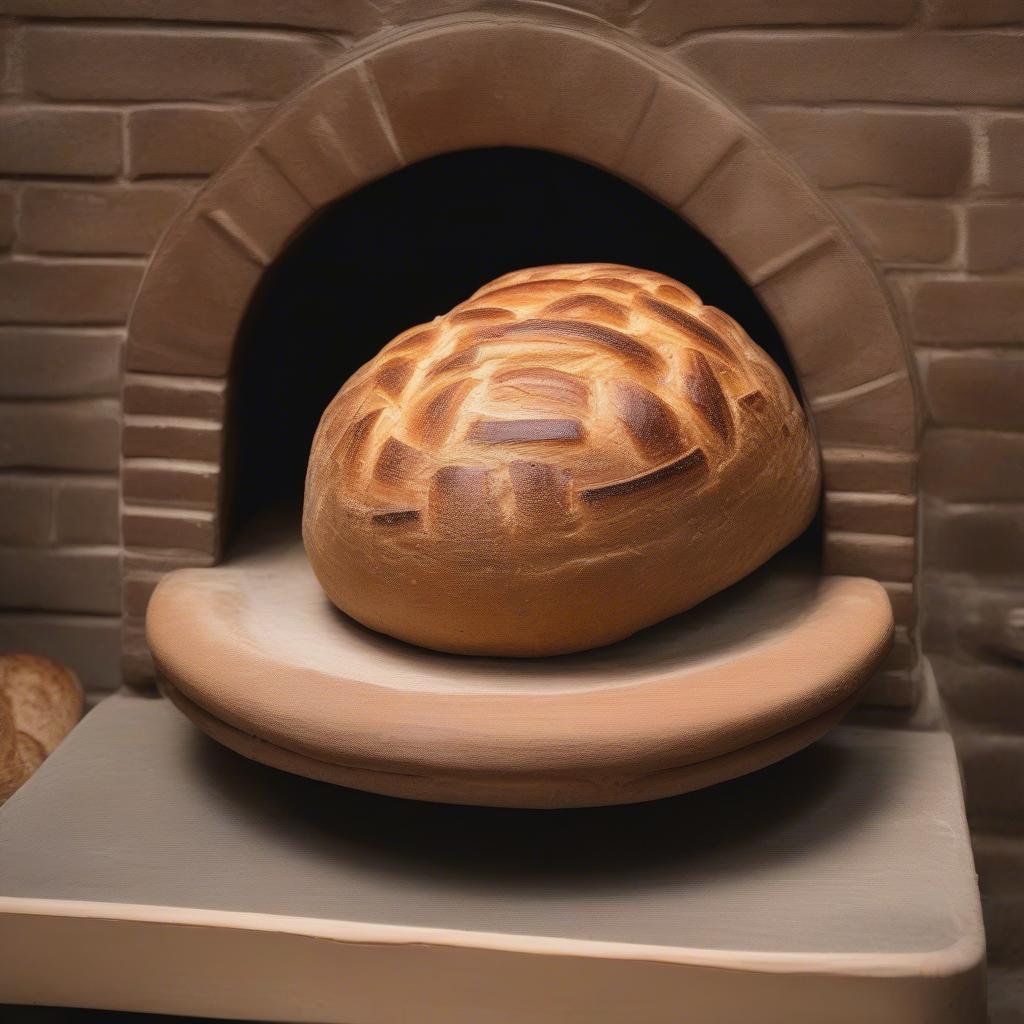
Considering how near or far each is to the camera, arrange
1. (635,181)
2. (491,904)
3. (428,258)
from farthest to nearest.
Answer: (428,258)
(635,181)
(491,904)

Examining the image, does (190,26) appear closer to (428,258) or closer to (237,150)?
(237,150)

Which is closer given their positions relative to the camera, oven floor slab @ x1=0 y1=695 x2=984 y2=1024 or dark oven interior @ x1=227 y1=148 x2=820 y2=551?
oven floor slab @ x1=0 y1=695 x2=984 y2=1024

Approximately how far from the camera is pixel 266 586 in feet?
4.50

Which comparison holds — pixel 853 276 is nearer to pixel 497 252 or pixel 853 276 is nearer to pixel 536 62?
pixel 536 62

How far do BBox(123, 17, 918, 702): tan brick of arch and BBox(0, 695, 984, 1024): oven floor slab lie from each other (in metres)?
0.31

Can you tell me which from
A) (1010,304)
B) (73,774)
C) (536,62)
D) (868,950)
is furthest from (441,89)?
(868,950)

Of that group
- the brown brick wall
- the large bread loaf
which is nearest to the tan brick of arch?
the brown brick wall

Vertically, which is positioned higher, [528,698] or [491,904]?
[528,698]

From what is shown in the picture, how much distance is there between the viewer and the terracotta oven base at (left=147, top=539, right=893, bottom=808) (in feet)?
3.26

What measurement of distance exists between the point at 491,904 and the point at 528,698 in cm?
17

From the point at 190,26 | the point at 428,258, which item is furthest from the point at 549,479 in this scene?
the point at 428,258

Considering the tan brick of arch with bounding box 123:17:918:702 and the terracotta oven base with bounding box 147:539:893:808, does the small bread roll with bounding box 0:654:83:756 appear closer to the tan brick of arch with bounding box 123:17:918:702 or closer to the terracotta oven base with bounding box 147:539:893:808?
the terracotta oven base with bounding box 147:539:893:808

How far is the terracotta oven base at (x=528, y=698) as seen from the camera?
99 cm

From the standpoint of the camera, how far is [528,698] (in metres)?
1.04
